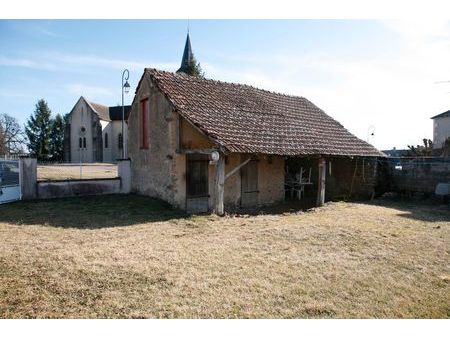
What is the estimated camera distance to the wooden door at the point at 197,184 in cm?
1243

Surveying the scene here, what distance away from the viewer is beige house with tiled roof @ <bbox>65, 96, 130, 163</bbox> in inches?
1606

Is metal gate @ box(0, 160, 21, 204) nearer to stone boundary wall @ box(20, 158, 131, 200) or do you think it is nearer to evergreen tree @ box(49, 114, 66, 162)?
stone boundary wall @ box(20, 158, 131, 200)

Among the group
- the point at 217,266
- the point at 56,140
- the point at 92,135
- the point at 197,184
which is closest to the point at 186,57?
the point at 92,135

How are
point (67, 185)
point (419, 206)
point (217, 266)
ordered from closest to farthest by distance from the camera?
point (217, 266) → point (67, 185) → point (419, 206)

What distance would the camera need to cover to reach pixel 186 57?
117ft

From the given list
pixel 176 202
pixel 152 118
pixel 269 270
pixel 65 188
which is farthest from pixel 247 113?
pixel 269 270

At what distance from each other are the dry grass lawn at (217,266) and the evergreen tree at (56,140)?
130ft

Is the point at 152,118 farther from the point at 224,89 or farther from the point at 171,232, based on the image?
the point at 171,232

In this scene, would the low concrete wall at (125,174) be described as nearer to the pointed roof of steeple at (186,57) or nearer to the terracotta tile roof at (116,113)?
the pointed roof of steeple at (186,57)

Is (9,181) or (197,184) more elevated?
(9,181)

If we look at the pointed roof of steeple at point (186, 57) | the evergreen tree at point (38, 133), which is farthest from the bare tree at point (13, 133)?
the pointed roof of steeple at point (186, 57)

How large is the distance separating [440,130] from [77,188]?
125 feet

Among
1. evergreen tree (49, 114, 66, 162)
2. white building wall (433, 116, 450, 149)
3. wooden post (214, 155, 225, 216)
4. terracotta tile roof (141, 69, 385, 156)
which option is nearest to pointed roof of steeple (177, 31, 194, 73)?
terracotta tile roof (141, 69, 385, 156)

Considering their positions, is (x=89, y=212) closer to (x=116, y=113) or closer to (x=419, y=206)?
(x=419, y=206)
